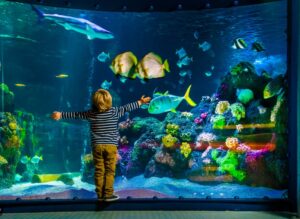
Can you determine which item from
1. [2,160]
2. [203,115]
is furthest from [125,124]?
[2,160]

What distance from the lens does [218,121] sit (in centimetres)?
592

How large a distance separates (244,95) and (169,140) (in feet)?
4.95

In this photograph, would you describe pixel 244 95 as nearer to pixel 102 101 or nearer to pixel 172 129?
pixel 172 129

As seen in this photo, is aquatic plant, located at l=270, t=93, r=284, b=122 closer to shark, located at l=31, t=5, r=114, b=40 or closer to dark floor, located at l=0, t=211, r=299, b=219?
dark floor, located at l=0, t=211, r=299, b=219

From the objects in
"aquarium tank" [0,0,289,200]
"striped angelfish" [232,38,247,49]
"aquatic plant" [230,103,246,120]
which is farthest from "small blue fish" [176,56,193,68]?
"aquatic plant" [230,103,246,120]

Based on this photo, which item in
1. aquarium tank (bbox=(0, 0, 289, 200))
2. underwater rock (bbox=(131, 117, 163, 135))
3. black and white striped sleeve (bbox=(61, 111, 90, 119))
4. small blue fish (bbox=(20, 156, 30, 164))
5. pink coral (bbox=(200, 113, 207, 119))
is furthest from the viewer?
small blue fish (bbox=(20, 156, 30, 164))

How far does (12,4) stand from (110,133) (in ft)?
9.78

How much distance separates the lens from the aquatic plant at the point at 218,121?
5887 millimetres

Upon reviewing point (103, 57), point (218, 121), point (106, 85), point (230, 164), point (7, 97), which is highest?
point (103, 57)

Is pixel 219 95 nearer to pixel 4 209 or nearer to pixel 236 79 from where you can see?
pixel 236 79

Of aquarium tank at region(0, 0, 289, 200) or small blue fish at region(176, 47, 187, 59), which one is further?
small blue fish at region(176, 47, 187, 59)

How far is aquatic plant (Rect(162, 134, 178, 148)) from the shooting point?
237 inches

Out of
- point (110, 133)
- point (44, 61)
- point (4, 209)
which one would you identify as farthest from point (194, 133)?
point (4, 209)

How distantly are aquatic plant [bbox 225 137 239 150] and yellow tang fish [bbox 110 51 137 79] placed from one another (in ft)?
6.40
